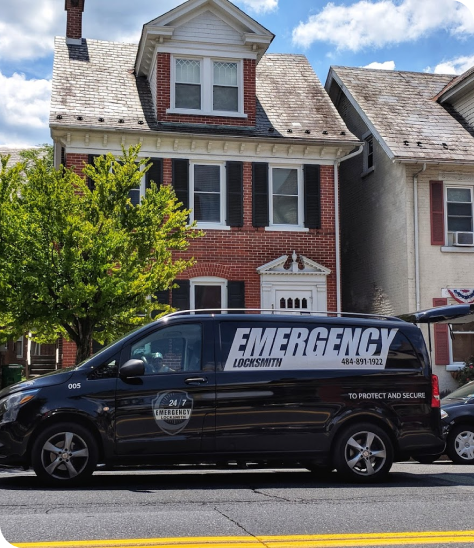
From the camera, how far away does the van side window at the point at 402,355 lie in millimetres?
9070

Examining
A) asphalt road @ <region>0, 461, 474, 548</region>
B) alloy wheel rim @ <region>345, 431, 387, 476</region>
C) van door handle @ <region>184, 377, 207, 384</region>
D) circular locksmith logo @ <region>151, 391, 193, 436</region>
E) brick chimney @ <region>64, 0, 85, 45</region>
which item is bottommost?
asphalt road @ <region>0, 461, 474, 548</region>

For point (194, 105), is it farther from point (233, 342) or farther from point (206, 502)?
point (206, 502)

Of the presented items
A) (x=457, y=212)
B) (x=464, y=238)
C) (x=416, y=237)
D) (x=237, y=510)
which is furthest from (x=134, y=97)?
(x=237, y=510)

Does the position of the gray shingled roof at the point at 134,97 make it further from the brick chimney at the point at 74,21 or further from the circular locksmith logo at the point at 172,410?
the circular locksmith logo at the point at 172,410

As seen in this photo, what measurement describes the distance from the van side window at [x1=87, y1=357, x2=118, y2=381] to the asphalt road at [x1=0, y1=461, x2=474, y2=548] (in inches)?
44.8

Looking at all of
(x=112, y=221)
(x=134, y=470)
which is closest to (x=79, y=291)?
(x=112, y=221)

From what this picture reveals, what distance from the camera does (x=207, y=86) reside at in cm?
2048

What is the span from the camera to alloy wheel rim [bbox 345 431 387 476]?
28.5 feet

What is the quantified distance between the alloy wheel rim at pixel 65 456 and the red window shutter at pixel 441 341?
541 inches

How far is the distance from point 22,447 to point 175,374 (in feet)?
5.70

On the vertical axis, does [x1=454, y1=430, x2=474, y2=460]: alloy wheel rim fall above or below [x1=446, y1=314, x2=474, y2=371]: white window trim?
below

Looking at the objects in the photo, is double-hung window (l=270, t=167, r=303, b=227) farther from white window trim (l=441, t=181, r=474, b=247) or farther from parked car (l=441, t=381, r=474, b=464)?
parked car (l=441, t=381, r=474, b=464)

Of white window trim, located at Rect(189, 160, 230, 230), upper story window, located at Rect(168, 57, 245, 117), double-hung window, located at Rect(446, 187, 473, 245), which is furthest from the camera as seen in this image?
double-hung window, located at Rect(446, 187, 473, 245)

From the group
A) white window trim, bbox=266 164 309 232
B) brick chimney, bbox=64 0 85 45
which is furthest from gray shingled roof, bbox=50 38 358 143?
white window trim, bbox=266 164 309 232
